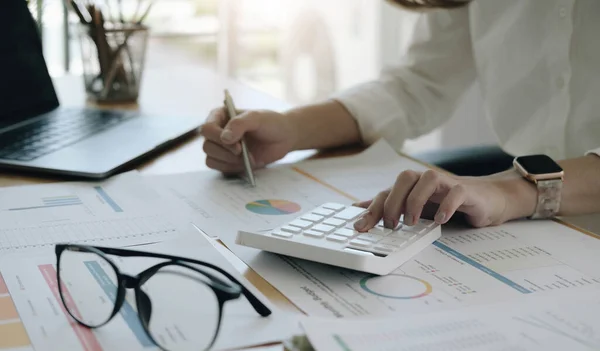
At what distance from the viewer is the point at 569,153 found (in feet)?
3.62

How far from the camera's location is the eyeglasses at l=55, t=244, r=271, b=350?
0.50 m

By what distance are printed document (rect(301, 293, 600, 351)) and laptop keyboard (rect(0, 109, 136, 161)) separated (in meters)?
0.57

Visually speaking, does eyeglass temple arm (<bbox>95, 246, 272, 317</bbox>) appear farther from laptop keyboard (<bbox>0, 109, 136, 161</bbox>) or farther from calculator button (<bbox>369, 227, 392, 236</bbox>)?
laptop keyboard (<bbox>0, 109, 136, 161</bbox>)

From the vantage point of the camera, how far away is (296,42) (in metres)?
2.99

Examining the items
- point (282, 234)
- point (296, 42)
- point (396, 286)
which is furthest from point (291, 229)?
point (296, 42)

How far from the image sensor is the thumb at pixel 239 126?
0.90 metres

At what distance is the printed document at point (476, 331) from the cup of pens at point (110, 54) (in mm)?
860

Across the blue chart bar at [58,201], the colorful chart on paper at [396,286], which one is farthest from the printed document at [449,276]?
the blue chart bar at [58,201]

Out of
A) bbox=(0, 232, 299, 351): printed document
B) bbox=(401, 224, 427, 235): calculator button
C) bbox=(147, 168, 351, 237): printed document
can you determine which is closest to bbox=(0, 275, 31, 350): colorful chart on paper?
bbox=(0, 232, 299, 351): printed document

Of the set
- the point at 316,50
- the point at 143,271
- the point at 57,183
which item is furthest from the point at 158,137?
the point at 316,50

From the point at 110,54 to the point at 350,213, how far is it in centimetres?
70

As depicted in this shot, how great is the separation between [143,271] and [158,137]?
554mm

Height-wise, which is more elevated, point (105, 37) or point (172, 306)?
point (105, 37)

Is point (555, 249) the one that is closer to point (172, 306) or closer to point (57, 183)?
point (172, 306)
